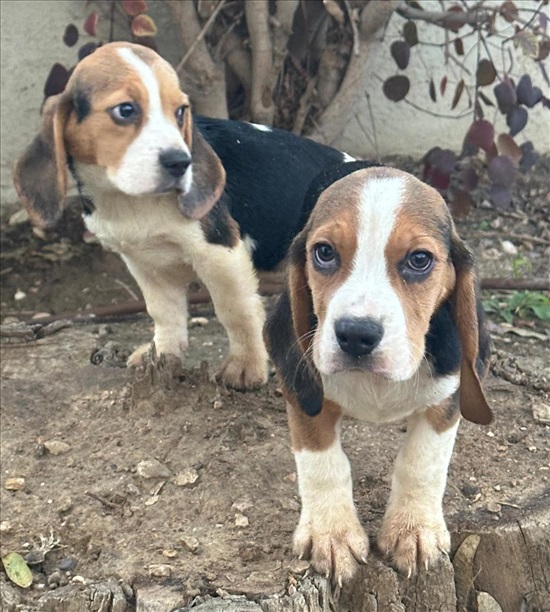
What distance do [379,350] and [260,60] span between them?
3.66m

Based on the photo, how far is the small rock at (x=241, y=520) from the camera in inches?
128

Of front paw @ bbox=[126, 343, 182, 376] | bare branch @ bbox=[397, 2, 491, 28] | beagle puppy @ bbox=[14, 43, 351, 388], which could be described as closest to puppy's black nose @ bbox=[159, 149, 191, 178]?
beagle puppy @ bbox=[14, 43, 351, 388]

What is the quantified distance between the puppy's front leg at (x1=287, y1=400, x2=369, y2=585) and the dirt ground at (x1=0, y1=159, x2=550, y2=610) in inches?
5.2

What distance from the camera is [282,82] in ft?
19.8

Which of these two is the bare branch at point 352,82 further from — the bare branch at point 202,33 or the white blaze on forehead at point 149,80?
the white blaze on forehead at point 149,80

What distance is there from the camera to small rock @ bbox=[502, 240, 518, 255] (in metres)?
6.18

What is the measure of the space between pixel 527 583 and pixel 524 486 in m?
0.36

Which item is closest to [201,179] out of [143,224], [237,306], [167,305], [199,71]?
[143,224]

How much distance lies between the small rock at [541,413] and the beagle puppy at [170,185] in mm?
1243

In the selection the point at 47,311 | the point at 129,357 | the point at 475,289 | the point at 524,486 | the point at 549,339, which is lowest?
the point at 47,311

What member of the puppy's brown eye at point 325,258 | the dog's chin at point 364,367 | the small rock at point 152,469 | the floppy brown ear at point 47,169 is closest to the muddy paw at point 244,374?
the small rock at point 152,469

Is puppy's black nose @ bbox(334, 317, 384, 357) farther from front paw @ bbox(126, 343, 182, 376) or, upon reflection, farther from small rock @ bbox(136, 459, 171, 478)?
front paw @ bbox(126, 343, 182, 376)

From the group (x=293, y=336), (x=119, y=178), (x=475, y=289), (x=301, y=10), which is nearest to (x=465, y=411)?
(x=475, y=289)

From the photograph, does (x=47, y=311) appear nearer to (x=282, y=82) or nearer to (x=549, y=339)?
(x=282, y=82)
